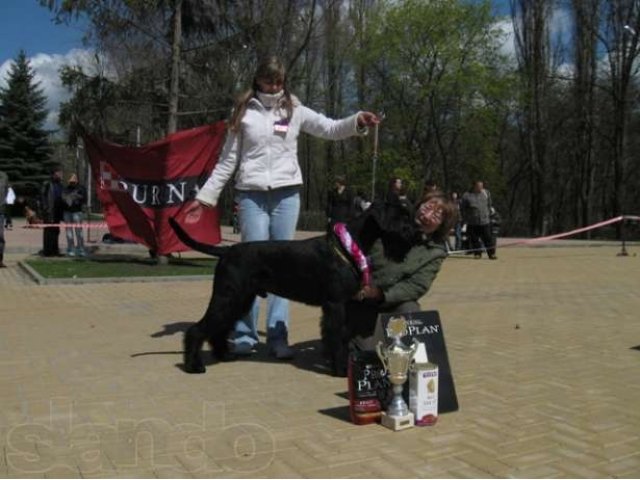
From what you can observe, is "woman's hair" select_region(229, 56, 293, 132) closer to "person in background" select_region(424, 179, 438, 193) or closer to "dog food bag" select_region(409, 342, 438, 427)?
"person in background" select_region(424, 179, 438, 193)

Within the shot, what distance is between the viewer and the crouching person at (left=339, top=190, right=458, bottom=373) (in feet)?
15.1

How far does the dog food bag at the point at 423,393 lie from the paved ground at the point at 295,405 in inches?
2.8

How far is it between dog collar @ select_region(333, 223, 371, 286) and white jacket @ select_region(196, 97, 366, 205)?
93 cm

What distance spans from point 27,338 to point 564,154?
3562 cm

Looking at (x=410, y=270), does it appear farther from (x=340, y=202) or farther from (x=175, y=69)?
(x=340, y=202)

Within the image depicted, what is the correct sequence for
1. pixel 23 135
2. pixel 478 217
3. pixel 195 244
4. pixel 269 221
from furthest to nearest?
1. pixel 23 135
2. pixel 478 217
3. pixel 269 221
4. pixel 195 244

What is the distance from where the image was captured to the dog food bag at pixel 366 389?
11.9ft

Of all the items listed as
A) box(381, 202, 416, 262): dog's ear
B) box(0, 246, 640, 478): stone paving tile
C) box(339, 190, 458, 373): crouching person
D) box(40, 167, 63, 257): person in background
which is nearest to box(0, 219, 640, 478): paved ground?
box(0, 246, 640, 478): stone paving tile

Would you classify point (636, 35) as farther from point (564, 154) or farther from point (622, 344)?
point (622, 344)

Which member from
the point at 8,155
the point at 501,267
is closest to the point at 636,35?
the point at 501,267

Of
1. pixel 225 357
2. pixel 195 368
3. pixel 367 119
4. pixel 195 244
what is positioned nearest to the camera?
pixel 195 368

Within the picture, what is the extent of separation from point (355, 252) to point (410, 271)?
1.49ft

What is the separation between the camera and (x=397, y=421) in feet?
11.6

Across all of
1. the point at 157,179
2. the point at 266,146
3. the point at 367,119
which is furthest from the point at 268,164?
the point at 157,179
